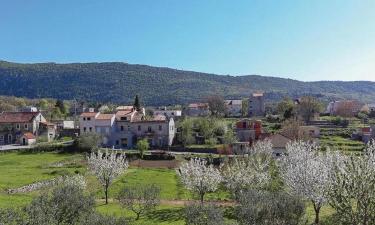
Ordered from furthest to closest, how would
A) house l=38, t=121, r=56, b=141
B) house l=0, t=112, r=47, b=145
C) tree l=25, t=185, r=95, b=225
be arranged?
1. house l=38, t=121, r=56, b=141
2. house l=0, t=112, r=47, b=145
3. tree l=25, t=185, r=95, b=225

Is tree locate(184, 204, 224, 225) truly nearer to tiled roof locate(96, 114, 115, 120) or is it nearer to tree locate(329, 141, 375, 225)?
tree locate(329, 141, 375, 225)

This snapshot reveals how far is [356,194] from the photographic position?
26.0 meters

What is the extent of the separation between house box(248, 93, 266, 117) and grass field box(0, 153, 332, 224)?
81395 millimetres

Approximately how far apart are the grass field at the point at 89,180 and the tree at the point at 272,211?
11.5 metres

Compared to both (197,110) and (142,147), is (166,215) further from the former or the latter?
(197,110)

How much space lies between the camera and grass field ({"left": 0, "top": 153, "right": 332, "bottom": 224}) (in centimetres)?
4269

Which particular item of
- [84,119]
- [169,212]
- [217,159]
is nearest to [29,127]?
[84,119]

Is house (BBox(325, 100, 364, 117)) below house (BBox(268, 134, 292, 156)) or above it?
above

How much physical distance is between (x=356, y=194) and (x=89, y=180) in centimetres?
4096

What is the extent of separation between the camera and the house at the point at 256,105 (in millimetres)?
149875

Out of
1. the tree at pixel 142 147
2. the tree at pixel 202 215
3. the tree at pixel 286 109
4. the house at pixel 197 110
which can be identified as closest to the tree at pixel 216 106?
the house at pixel 197 110

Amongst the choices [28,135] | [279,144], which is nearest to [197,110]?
[28,135]

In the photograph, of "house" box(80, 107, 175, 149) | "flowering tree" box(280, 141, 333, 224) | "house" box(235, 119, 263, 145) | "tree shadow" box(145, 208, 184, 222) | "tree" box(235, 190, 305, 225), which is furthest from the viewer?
"house" box(235, 119, 263, 145)

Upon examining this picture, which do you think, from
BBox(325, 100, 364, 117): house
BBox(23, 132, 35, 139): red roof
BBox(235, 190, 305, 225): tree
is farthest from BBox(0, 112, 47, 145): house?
BBox(325, 100, 364, 117): house
